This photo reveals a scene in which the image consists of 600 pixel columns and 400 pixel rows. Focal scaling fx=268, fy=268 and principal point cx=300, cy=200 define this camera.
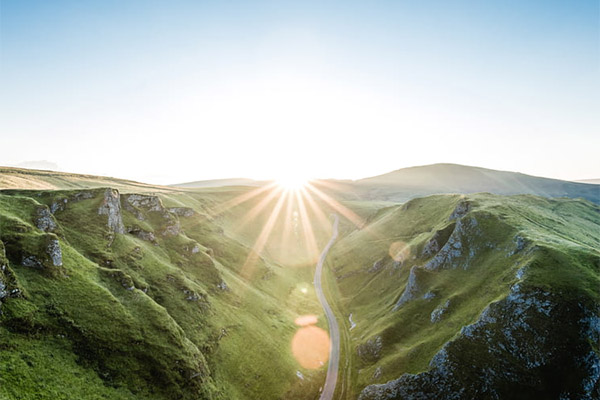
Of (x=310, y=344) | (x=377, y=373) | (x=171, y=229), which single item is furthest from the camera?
(x=171, y=229)

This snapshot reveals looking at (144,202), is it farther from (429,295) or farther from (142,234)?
(429,295)

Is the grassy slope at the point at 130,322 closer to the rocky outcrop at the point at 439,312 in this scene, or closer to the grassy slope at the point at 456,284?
the grassy slope at the point at 456,284

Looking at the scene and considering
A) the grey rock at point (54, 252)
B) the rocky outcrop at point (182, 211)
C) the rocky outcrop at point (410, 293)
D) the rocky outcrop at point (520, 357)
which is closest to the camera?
the rocky outcrop at point (520, 357)

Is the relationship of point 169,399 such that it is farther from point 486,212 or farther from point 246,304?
point 486,212

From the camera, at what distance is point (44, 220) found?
5606cm

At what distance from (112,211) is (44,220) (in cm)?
1633

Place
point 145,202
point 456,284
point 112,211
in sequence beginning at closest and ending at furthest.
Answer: point 112,211, point 456,284, point 145,202

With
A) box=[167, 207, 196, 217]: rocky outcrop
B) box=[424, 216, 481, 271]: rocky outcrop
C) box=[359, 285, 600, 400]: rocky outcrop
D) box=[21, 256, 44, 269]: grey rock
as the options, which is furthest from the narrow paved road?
box=[167, 207, 196, 217]: rocky outcrop

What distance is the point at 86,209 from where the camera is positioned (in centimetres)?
6819

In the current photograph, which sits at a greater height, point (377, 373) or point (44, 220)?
point (44, 220)

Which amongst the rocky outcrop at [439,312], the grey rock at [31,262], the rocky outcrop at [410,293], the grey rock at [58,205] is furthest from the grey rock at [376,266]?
the grey rock at [58,205]

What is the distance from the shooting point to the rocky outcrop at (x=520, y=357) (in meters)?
46.2

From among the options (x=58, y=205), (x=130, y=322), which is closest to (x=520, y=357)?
(x=130, y=322)

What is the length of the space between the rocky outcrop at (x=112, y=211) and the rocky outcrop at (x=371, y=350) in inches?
2900
